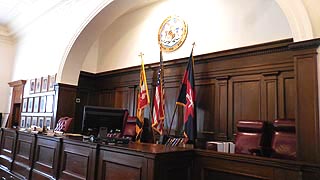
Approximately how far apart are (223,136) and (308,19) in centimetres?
230

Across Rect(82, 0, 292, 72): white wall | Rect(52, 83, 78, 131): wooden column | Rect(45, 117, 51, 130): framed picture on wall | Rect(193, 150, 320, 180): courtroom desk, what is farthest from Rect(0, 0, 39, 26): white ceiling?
Rect(193, 150, 320, 180): courtroom desk

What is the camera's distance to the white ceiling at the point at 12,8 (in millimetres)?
6711

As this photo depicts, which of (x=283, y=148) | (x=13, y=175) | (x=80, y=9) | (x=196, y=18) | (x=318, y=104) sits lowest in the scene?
(x=13, y=175)

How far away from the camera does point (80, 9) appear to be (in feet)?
20.2

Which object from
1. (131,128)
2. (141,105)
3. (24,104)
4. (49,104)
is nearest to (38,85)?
(49,104)

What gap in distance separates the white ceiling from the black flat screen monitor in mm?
4272

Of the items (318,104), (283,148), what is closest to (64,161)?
(283,148)

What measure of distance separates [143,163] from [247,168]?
3.47 ft

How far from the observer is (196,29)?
539cm

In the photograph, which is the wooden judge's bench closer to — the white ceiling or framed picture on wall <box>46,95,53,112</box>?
framed picture on wall <box>46,95,53,112</box>

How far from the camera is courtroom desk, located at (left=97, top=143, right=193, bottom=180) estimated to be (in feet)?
8.98

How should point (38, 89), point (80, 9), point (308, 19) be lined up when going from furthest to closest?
point (38, 89), point (80, 9), point (308, 19)

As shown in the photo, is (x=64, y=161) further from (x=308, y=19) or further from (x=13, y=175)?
(x=308, y=19)

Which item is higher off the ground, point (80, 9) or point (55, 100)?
point (80, 9)
